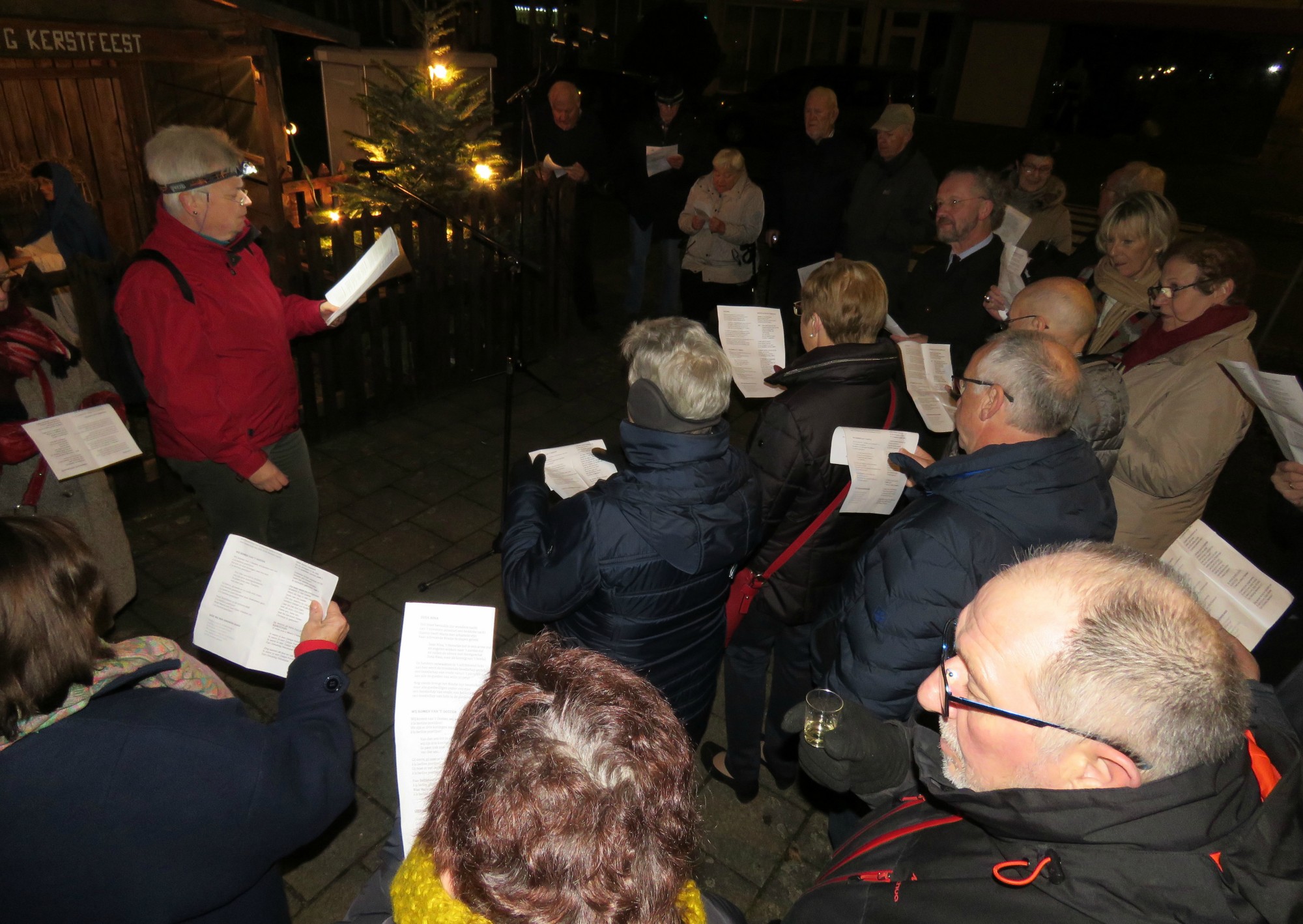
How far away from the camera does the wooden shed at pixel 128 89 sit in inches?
224

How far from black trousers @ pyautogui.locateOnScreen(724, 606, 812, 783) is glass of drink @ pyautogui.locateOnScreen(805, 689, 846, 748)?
4.06ft

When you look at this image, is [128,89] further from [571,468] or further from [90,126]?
[571,468]

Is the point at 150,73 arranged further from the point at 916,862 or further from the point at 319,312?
the point at 916,862

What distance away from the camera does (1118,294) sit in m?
3.85

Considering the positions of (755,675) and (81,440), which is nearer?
(81,440)

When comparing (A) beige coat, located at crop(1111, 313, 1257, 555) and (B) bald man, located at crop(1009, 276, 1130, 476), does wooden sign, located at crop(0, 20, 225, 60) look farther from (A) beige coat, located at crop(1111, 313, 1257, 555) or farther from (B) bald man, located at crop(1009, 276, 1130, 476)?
(A) beige coat, located at crop(1111, 313, 1257, 555)

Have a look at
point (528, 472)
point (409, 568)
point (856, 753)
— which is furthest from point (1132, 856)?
point (409, 568)

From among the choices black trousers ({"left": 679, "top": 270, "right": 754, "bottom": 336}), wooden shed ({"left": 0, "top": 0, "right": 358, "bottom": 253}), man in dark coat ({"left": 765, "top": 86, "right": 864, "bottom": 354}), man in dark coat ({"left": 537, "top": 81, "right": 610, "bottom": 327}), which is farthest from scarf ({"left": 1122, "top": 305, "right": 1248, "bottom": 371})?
wooden shed ({"left": 0, "top": 0, "right": 358, "bottom": 253})

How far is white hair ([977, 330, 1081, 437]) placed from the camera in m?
2.11

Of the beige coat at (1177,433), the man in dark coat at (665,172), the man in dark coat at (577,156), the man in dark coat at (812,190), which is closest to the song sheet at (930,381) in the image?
the beige coat at (1177,433)

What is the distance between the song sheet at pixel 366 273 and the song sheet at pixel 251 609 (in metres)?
1.47

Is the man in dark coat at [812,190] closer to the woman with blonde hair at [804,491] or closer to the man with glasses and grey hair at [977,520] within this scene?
the woman with blonde hair at [804,491]

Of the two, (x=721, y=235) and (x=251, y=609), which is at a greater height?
(x=721, y=235)

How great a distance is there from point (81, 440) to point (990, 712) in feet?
10.5
